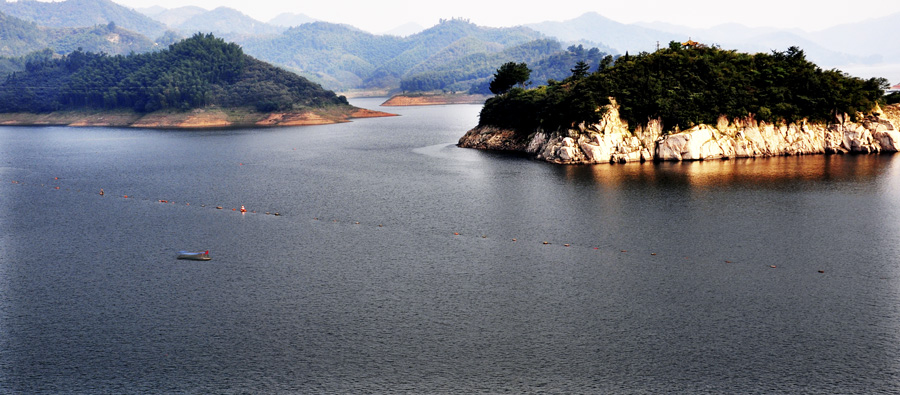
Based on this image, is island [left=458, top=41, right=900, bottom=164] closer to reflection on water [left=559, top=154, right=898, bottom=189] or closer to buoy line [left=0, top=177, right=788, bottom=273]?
reflection on water [left=559, top=154, right=898, bottom=189]

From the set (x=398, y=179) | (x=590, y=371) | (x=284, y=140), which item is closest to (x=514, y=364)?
(x=590, y=371)

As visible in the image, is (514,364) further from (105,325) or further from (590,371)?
(105,325)

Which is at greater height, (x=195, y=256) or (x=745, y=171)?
(x=745, y=171)

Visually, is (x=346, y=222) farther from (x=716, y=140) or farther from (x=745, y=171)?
(x=716, y=140)

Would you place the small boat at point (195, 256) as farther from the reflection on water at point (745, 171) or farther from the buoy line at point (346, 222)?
the reflection on water at point (745, 171)

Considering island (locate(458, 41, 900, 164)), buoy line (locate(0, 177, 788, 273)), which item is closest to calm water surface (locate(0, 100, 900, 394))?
buoy line (locate(0, 177, 788, 273))

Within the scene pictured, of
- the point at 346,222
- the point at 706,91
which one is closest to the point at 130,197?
the point at 346,222
